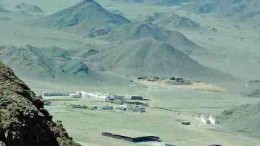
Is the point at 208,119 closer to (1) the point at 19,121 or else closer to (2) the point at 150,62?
(2) the point at 150,62

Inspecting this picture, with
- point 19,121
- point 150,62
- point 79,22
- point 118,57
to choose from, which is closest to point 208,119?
point 150,62

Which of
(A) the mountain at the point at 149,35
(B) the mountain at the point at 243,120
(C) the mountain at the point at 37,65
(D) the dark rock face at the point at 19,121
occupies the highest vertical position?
(A) the mountain at the point at 149,35

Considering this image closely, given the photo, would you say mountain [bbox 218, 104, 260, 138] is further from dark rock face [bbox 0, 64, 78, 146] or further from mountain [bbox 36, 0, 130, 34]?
mountain [bbox 36, 0, 130, 34]

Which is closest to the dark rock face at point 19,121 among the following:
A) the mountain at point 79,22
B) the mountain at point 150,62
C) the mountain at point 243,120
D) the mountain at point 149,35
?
the mountain at point 243,120

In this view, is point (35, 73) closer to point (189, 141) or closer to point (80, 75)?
point (80, 75)

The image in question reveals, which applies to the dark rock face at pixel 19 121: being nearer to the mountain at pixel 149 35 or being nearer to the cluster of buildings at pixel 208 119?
the cluster of buildings at pixel 208 119

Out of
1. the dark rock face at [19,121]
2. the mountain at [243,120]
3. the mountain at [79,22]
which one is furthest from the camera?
the mountain at [79,22]
